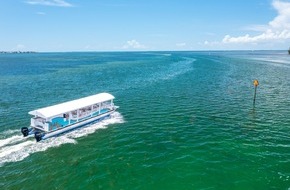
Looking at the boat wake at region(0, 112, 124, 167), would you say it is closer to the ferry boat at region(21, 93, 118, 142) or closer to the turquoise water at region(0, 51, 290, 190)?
the turquoise water at region(0, 51, 290, 190)

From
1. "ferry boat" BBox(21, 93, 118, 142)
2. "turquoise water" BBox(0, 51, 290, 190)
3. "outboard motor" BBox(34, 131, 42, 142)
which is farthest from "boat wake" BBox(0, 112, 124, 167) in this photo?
"ferry boat" BBox(21, 93, 118, 142)

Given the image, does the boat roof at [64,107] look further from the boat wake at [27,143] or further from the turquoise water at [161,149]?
the turquoise water at [161,149]

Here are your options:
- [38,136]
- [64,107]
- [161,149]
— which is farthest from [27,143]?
[161,149]

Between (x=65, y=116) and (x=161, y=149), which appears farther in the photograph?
(x=65, y=116)

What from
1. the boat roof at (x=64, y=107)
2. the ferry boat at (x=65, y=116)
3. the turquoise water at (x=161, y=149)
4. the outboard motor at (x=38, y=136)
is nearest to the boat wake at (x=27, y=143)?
the turquoise water at (x=161, y=149)

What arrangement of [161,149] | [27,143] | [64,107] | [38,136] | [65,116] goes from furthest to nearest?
1. [64,107]
2. [65,116]
3. [38,136]
4. [27,143]
5. [161,149]

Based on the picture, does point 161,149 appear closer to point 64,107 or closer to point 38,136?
point 38,136
